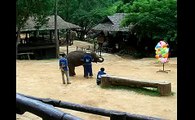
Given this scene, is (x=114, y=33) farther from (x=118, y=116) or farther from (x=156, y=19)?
(x=118, y=116)

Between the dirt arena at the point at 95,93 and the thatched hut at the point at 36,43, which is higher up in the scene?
the thatched hut at the point at 36,43

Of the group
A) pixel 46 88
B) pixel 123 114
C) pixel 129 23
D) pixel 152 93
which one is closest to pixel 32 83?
pixel 46 88

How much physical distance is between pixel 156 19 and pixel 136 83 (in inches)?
628

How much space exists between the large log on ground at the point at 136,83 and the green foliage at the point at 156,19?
14394mm

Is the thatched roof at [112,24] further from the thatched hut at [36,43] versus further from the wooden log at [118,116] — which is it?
the wooden log at [118,116]

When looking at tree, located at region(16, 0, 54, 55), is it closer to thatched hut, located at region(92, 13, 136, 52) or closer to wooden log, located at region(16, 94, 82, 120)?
thatched hut, located at region(92, 13, 136, 52)

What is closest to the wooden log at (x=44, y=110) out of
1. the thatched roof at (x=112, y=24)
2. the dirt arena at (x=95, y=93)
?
the dirt arena at (x=95, y=93)

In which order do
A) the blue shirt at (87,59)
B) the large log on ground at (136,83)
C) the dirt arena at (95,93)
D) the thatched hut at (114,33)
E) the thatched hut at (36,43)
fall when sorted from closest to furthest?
the dirt arena at (95,93) < the large log on ground at (136,83) < the blue shirt at (87,59) < the thatched hut at (36,43) < the thatched hut at (114,33)

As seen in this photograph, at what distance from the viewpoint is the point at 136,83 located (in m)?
15.2

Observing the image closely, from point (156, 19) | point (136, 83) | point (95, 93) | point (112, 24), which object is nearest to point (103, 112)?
point (95, 93)

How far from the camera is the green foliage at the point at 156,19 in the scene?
97.9 feet

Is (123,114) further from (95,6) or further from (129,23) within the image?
(95,6)
